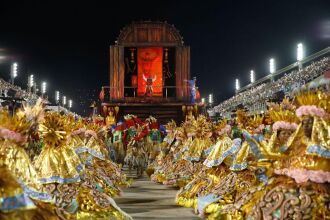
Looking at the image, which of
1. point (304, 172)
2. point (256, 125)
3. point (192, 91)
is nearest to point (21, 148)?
point (304, 172)

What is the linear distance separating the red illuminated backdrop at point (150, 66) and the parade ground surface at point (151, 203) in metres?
16.4

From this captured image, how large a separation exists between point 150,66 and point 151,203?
69.8ft

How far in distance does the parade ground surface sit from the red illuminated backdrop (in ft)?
53.9

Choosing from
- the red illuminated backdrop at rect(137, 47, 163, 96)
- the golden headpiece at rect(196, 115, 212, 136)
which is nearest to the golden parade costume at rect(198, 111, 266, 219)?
the golden headpiece at rect(196, 115, 212, 136)

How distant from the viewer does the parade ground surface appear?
9789 millimetres

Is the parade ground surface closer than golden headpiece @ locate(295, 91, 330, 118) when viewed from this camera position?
No

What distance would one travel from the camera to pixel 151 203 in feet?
37.9

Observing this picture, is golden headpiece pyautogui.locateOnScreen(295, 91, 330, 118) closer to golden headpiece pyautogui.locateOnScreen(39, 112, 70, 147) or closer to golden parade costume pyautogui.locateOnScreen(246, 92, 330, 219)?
golden parade costume pyautogui.locateOnScreen(246, 92, 330, 219)

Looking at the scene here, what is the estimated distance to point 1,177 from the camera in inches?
Answer: 143

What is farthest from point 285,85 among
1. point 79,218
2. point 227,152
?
point 79,218

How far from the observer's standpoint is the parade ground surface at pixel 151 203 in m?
9.79

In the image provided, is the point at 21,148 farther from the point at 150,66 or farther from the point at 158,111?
the point at 150,66

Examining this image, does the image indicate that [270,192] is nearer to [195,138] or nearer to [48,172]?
[48,172]

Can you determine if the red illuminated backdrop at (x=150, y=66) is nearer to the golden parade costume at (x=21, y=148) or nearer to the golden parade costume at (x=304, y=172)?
the golden parade costume at (x=304, y=172)
